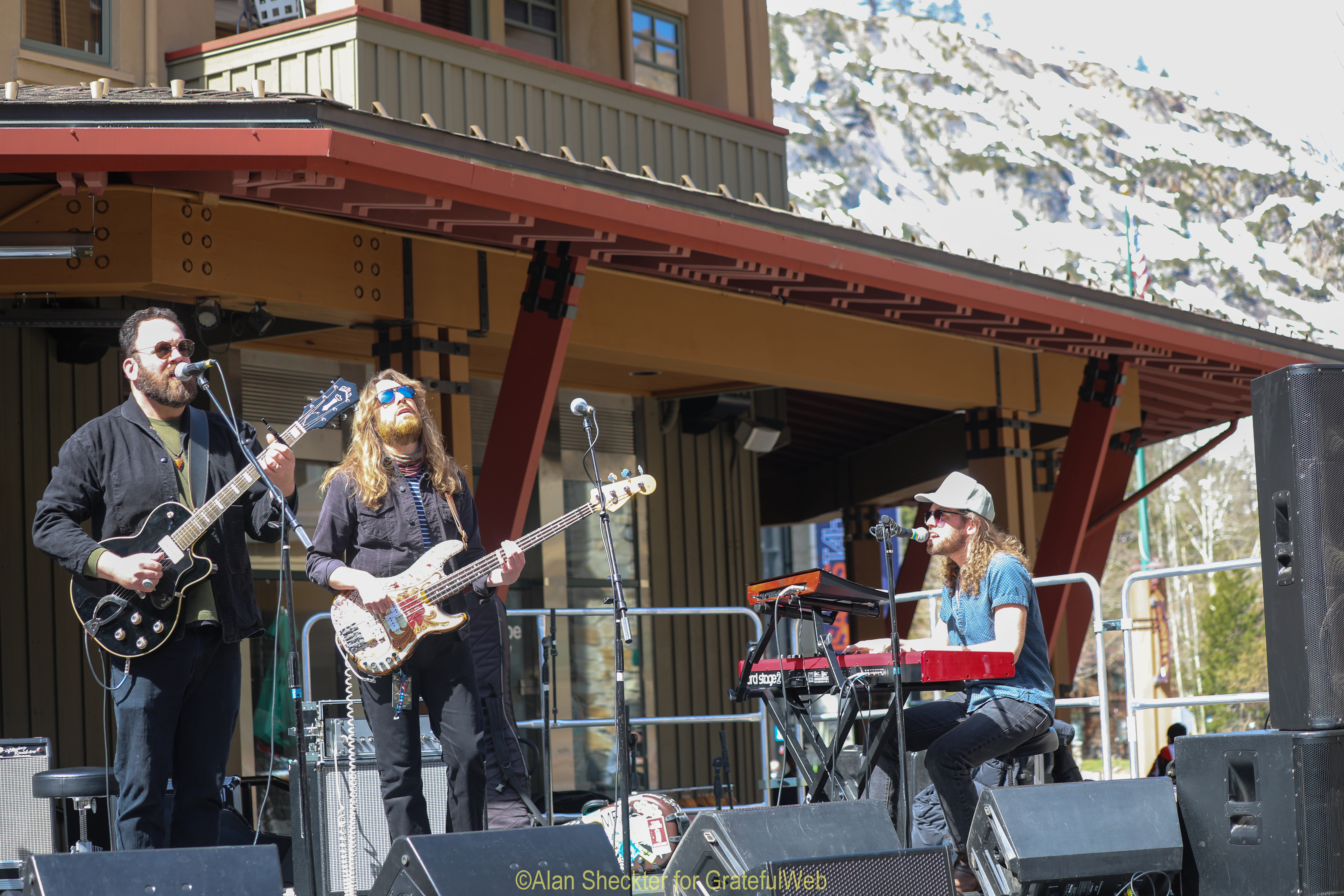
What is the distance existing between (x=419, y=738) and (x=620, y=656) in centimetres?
73

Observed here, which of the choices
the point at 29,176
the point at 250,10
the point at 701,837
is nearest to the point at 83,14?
the point at 250,10

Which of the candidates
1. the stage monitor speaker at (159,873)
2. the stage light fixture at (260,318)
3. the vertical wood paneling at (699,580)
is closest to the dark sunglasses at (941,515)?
the stage monitor speaker at (159,873)

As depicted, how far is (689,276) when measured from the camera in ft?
28.4

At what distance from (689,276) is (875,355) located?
3091 mm

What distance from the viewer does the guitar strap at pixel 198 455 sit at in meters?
4.68

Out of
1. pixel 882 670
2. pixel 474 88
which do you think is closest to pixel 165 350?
pixel 882 670

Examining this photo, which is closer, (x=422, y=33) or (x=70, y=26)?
(x=422, y=33)

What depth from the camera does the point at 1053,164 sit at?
170750 millimetres

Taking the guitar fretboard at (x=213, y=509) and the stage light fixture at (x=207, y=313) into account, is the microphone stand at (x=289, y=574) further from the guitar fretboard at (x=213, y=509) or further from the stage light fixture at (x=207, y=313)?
the stage light fixture at (x=207, y=313)

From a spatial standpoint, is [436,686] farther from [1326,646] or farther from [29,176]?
[29,176]

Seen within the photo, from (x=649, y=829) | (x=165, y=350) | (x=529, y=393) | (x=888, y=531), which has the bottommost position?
(x=649, y=829)

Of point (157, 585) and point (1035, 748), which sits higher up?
point (157, 585)

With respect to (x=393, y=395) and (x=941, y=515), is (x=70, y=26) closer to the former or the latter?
(x=393, y=395)

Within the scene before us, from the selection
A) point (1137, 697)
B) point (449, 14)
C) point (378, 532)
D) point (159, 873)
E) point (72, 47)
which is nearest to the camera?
point (159, 873)
